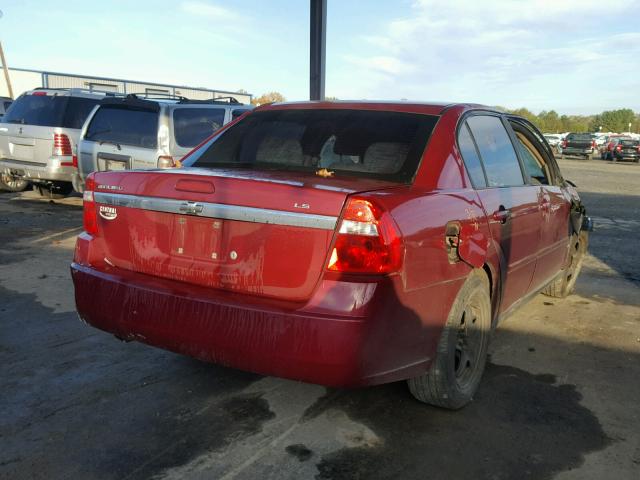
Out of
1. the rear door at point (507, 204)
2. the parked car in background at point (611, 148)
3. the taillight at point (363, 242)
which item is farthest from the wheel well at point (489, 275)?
the parked car in background at point (611, 148)

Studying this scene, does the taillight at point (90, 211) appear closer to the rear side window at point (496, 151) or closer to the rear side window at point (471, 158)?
the rear side window at point (471, 158)

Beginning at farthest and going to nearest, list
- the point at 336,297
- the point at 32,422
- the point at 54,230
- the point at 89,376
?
1. the point at 54,230
2. the point at 89,376
3. the point at 32,422
4. the point at 336,297

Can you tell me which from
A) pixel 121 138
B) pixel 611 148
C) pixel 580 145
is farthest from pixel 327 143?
pixel 580 145

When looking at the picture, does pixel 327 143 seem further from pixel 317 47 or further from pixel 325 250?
pixel 317 47

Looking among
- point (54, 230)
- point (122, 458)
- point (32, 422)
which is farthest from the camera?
point (54, 230)

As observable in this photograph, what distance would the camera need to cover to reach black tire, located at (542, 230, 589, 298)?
569 centimetres

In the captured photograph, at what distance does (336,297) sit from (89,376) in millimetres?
1915

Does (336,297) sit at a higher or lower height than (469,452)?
higher

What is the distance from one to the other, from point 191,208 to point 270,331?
2.31 feet

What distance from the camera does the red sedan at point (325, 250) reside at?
2619 mm

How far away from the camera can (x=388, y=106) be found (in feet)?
12.3

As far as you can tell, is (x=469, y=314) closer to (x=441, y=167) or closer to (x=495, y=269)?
(x=495, y=269)

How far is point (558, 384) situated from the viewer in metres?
3.82

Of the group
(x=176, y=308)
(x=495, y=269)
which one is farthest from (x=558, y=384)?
(x=176, y=308)
